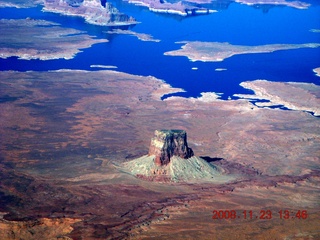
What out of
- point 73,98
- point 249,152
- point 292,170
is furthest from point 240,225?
point 73,98

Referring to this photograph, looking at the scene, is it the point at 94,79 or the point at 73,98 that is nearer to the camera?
the point at 73,98

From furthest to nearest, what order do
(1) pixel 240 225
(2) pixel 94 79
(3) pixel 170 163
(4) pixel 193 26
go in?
(4) pixel 193 26 < (2) pixel 94 79 < (3) pixel 170 163 < (1) pixel 240 225

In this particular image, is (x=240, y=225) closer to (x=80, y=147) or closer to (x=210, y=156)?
(x=210, y=156)

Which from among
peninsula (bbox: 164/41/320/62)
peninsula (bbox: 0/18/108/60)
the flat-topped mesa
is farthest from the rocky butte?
peninsula (bbox: 0/18/108/60)

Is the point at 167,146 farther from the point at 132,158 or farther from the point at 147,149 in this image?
the point at 147,149

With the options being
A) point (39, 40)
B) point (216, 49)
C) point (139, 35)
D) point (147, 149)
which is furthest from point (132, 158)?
point (139, 35)

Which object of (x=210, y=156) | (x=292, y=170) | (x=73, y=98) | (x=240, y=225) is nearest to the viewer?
(x=240, y=225)
